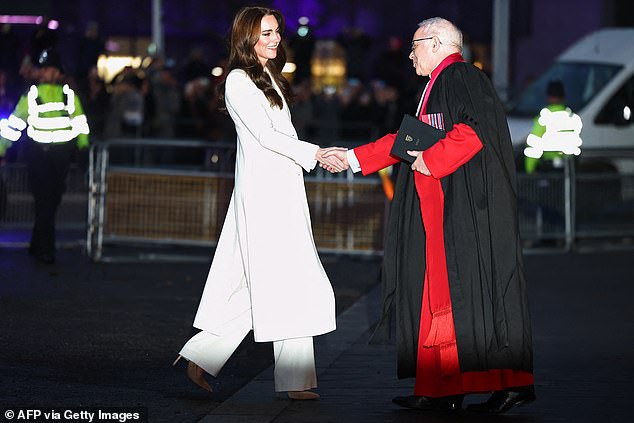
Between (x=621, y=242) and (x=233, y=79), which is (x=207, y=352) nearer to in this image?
(x=233, y=79)

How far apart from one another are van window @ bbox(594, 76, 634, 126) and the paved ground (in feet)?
18.2

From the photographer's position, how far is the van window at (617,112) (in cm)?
1973

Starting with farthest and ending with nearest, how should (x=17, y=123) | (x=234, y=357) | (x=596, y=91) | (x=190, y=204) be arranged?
(x=596, y=91), (x=190, y=204), (x=17, y=123), (x=234, y=357)

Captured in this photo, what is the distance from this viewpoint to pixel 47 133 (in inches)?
571

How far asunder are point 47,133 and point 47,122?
0.10 m

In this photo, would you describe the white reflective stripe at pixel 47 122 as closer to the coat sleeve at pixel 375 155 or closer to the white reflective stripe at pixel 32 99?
the white reflective stripe at pixel 32 99

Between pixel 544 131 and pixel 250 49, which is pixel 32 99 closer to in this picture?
pixel 544 131

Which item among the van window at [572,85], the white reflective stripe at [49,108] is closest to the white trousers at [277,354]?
the white reflective stripe at [49,108]

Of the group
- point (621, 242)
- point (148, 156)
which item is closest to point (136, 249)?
point (148, 156)

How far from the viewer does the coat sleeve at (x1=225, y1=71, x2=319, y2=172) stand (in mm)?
7840

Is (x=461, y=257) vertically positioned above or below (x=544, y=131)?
below

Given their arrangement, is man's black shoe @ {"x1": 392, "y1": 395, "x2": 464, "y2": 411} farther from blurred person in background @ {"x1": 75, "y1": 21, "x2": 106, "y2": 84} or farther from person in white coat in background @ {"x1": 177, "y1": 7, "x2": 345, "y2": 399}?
blurred person in background @ {"x1": 75, "y1": 21, "x2": 106, "y2": 84}

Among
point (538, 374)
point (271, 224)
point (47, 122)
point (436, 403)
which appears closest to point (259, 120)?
point (271, 224)

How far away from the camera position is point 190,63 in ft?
94.1
